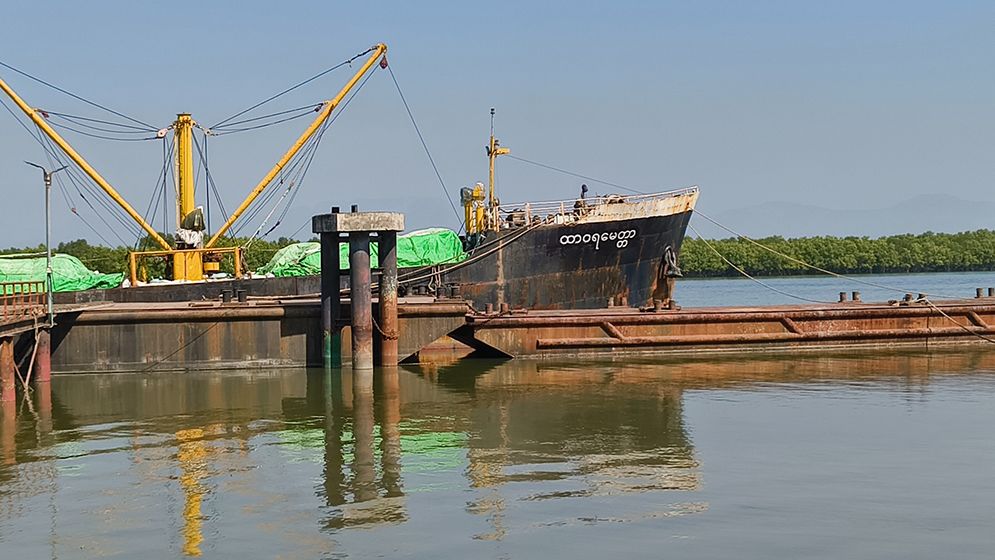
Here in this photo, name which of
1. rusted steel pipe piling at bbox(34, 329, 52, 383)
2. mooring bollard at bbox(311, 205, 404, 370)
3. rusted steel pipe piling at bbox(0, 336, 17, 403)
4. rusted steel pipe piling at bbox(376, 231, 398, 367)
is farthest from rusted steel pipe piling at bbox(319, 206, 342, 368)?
rusted steel pipe piling at bbox(0, 336, 17, 403)

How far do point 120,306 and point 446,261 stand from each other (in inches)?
422

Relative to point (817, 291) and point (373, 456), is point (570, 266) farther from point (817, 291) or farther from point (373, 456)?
point (817, 291)

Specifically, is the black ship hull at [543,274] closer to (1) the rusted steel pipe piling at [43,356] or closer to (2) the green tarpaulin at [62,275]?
(2) the green tarpaulin at [62,275]

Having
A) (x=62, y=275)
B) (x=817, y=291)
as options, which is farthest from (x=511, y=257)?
(x=817, y=291)

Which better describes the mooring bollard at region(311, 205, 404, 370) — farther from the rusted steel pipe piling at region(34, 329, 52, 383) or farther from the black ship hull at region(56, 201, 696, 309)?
the black ship hull at region(56, 201, 696, 309)

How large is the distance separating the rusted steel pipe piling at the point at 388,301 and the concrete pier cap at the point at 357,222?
413 mm

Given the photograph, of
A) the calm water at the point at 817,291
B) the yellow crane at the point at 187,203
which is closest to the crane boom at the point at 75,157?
the yellow crane at the point at 187,203

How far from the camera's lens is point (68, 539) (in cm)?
1277

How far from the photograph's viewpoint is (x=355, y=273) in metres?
26.5

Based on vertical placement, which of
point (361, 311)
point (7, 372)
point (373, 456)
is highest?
point (361, 311)

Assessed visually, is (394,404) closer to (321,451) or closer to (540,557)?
(321,451)

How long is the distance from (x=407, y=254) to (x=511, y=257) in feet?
13.5

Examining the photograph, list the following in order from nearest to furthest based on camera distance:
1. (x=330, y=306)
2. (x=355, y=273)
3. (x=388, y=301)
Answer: (x=355, y=273)
(x=388, y=301)
(x=330, y=306)

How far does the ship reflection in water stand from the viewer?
12898 mm
